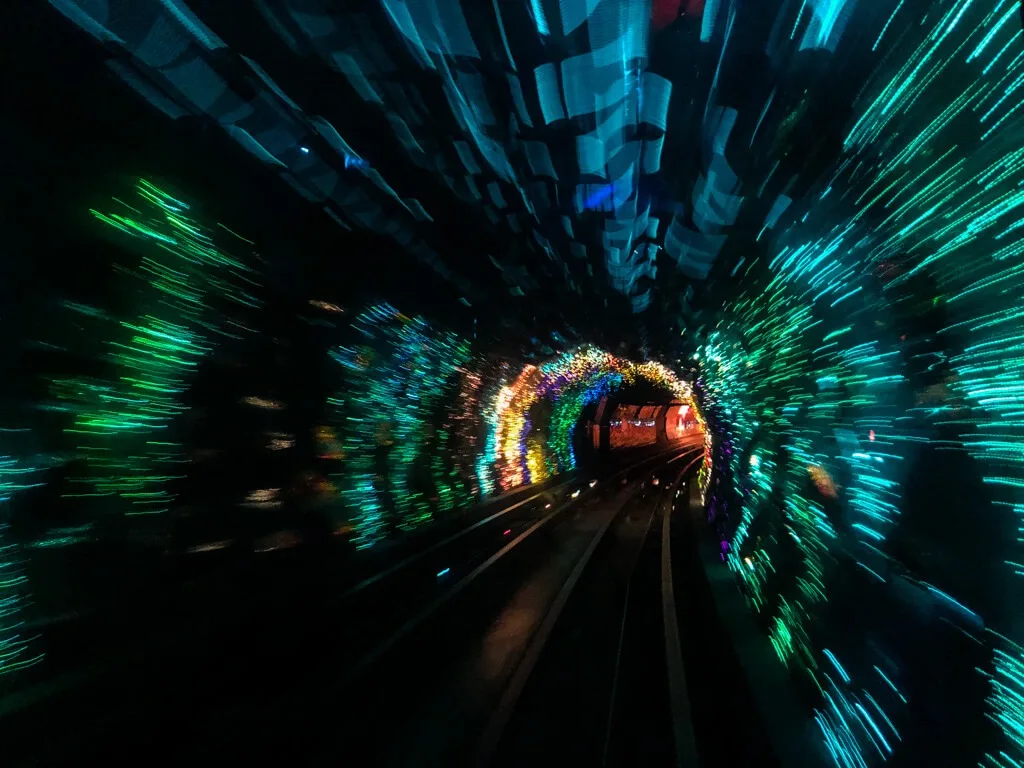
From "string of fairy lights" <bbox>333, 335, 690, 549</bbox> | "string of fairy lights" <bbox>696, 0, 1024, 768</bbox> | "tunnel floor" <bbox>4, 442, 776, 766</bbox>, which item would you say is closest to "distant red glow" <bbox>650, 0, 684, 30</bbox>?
"string of fairy lights" <bbox>696, 0, 1024, 768</bbox>

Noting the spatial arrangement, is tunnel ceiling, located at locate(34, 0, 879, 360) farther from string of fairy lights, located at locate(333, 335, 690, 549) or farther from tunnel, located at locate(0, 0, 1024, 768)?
string of fairy lights, located at locate(333, 335, 690, 549)

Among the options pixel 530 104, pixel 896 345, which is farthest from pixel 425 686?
pixel 530 104

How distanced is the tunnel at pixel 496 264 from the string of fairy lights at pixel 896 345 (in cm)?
2

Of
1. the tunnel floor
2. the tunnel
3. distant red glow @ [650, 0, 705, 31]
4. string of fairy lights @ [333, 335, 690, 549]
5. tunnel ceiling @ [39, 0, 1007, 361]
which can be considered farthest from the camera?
string of fairy lights @ [333, 335, 690, 549]

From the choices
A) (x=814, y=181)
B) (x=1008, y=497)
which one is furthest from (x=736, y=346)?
(x=1008, y=497)

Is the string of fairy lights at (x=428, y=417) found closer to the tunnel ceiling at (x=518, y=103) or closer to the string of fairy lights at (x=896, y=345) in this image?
the tunnel ceiling at (x=518, y=103)

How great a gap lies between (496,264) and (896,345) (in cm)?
622

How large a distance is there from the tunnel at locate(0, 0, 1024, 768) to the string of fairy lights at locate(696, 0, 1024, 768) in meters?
0.02

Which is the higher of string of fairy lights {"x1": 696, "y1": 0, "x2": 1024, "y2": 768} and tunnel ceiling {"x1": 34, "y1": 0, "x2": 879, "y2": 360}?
tunnel ceiling {"x1": 34, "y1": 0, "x2": 879, "y2": 360}

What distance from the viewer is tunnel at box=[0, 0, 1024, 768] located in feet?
7.64

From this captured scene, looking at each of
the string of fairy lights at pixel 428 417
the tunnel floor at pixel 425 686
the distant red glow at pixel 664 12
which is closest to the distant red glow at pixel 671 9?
the distant red glow at pixel 664 12

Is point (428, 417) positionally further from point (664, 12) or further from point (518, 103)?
point (664, 12)

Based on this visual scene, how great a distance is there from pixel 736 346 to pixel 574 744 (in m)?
5.63

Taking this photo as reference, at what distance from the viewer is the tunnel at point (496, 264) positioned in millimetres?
2330
